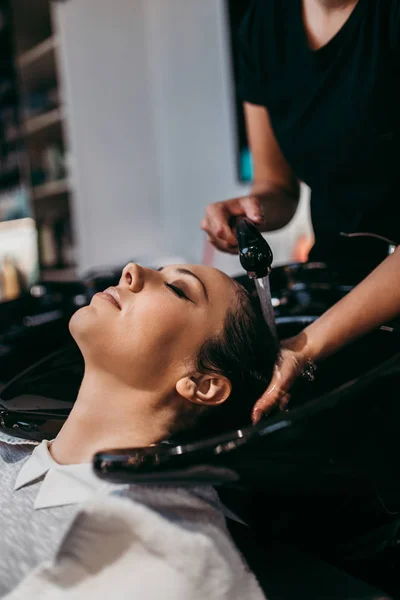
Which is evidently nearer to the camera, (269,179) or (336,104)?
(336,104)

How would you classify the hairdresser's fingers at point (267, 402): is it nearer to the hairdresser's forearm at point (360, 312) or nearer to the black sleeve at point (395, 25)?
the hairdresser's forearm at point (360, 312)

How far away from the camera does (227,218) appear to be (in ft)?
3.31

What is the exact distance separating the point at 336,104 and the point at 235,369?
20.9 inches

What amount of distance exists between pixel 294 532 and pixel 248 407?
19cm

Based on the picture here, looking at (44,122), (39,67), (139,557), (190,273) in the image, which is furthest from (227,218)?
(39,67)

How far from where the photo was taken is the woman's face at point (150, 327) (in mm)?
828

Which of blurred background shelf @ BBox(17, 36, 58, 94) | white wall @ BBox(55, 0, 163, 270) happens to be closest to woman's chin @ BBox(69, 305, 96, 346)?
white wall @ BBox(55, 0, 163, 270)

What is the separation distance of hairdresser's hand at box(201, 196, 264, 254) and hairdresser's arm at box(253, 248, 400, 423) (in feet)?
0.82

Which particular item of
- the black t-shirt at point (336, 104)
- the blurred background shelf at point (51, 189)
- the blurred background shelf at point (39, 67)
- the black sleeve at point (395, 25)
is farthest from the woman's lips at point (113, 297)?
the blurred background shelf at point (39, 67)

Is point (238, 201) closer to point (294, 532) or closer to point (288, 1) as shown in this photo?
point (288, 1)

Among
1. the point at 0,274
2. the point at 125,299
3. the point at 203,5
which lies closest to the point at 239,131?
the point at 203,5

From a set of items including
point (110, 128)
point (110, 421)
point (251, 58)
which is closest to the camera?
point (110, 421)

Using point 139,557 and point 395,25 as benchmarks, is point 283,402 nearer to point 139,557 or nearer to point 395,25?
point 139,557

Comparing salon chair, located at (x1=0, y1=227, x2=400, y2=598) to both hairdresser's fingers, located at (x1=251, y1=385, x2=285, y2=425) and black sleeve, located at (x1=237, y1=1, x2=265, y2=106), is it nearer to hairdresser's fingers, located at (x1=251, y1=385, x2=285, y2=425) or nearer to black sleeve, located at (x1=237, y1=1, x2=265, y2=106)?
hairdresser's fingers, located at (x1=251, y1=385, x2=285, y2=425)
